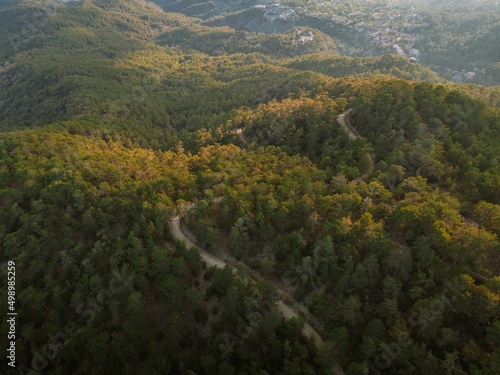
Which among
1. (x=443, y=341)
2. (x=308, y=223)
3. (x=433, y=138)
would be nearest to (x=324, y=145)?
(x=433, y=138)

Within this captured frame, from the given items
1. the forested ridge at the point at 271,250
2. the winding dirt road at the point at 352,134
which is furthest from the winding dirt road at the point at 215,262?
the winding dirt road at the point at 352,134

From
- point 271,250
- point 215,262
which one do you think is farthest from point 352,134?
point 215,262

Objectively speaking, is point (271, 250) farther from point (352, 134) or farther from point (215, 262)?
point (352, 134)

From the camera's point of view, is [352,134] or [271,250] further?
[352,134]

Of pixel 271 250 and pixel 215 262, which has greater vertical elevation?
pixel 271 250

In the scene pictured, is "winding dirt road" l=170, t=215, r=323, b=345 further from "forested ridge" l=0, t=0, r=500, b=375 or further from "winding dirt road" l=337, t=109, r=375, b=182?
"winding dirt road" l=337, t=109, r=375, b=182

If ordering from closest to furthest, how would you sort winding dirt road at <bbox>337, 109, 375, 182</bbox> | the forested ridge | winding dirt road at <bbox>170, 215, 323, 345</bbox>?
the forested ridge < winding dirt road at <bbox>170, 215, 323, 345</bbox> < winding dirt road at <bbox>337, 109, 375, 182</bbox>

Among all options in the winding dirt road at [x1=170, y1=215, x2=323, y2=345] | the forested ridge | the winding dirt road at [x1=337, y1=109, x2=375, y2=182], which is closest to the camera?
the forested ridge

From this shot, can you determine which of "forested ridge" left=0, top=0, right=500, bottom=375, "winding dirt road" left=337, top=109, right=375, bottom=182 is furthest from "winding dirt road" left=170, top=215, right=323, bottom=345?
"winding dirt road" left=337, top=109, right=375, bottom=182
